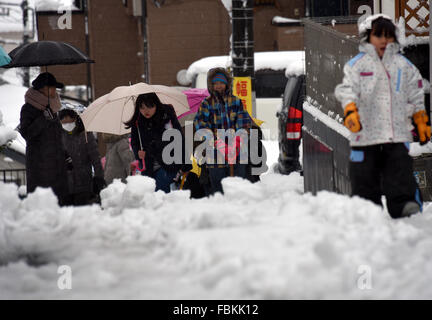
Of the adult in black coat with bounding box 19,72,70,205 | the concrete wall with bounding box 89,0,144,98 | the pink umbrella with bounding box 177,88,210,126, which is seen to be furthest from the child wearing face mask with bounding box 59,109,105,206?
the concrete wall with bounding box 89,0,144,98

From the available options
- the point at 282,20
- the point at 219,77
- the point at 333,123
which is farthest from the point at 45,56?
the point at 282,20

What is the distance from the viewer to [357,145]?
6848 mm

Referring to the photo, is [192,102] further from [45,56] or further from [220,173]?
[220,173]

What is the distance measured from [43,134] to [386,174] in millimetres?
3315

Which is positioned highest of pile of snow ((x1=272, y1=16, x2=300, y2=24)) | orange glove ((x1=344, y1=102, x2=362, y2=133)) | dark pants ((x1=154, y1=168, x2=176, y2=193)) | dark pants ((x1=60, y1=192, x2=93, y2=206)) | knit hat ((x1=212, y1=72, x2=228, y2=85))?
pile of snow ((x1=272, y1=16, x2=300, y2=24))

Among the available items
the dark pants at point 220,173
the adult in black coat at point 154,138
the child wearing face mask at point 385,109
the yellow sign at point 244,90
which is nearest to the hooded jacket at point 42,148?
the adult in black coat at point 154,138

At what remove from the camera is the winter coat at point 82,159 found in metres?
9.09

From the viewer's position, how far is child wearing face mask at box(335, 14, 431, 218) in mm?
6707

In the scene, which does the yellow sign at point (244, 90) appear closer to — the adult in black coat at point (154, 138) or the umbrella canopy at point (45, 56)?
the umbrella canopy at point (45, 56)

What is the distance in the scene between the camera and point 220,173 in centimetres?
886

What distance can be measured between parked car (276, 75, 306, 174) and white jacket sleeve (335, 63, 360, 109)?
622cm

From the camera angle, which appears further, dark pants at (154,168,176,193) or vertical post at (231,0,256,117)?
vertical post at (231,0,256,117)

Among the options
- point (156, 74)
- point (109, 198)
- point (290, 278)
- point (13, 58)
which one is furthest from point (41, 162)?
point (156, 74)

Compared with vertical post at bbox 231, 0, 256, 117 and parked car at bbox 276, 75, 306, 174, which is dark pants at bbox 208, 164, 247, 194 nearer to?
vertical post at bbox 231, 0, 256, 117
